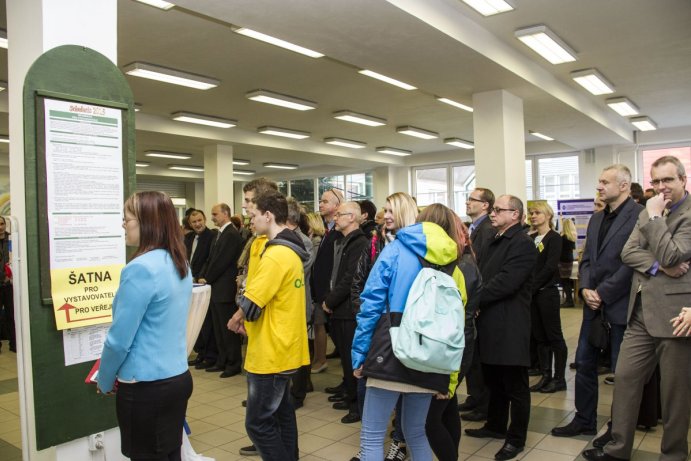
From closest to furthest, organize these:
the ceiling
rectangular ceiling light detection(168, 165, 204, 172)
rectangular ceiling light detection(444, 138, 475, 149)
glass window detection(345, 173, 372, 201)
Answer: the ceiling < rectangular ceiling light detection(444, 138, 475, 149) < rectangular ceiling light detection(168, 165, 204, 172) < glass window detection(345, 173, 372, 201)

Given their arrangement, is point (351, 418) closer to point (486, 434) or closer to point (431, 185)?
point (486, 434)

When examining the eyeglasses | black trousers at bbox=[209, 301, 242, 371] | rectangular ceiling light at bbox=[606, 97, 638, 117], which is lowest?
black trousers at bbox=[209, 301, 242, 371]

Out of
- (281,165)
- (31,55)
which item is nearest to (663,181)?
(31,55)

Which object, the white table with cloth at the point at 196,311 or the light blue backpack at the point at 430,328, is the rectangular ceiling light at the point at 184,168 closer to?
the white table with cloth at the point at 196,311

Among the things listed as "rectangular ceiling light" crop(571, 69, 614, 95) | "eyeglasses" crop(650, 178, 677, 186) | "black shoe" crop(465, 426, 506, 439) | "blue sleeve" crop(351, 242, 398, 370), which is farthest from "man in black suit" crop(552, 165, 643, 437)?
"rectangular ceiling light" crop(571, 69, 614, 95)

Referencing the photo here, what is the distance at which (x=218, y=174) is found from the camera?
12.0 metres

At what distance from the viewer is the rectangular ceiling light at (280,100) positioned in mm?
8367

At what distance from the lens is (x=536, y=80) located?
7.11 metres

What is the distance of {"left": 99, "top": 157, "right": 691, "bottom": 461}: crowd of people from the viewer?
82.4 inches

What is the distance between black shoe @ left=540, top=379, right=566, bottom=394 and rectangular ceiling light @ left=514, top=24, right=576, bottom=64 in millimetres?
3581

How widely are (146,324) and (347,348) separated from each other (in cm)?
233

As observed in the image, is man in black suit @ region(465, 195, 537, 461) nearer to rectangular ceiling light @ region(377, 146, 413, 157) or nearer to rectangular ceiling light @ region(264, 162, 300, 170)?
rectangular ceiling light @ region(377, 146, 413, 157)

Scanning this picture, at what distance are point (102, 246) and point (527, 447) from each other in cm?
284

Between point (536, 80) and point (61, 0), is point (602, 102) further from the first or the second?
point (61, 0)
